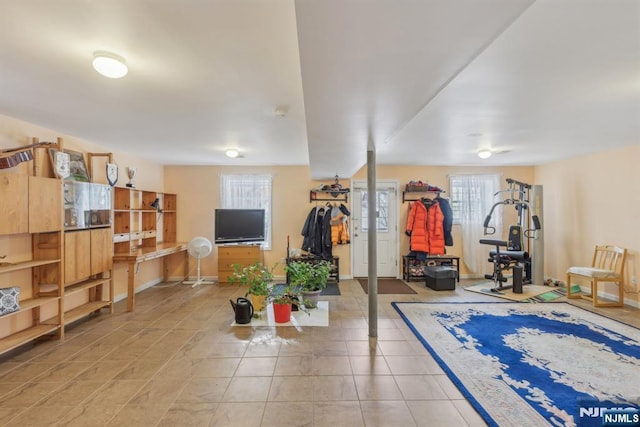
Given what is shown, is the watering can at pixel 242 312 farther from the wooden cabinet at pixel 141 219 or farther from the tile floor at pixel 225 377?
the wooden cabinet at pixel 141 219

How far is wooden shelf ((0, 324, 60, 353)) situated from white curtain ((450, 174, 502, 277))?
6.62 metres

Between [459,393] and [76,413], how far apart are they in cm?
278

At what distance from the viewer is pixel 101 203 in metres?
4.03

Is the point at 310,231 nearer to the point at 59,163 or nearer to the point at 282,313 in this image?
the point at 282,313

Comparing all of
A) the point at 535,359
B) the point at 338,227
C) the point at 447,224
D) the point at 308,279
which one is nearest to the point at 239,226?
the point at 338,227

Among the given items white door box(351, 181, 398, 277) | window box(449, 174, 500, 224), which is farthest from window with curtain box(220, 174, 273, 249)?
window box(449, 174, 500, 224)

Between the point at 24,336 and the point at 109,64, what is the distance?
9.41 ft

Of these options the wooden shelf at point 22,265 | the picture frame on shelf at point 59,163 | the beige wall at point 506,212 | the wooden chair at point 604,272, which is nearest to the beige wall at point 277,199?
the beige wall at point 506,212

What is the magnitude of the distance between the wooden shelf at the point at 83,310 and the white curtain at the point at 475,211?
6.31 meters

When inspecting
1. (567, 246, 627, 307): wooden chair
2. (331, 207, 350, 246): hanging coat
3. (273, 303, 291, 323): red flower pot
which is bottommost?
(273, 303, 291, 323): red flower pot

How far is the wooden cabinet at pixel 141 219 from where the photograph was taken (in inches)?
185

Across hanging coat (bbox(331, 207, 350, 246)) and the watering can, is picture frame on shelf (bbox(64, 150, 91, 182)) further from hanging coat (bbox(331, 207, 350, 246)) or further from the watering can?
hanging coat (bbox(331, 207, 350, 246))

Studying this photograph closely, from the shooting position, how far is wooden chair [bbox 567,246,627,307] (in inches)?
170

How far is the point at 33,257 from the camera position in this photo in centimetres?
331
